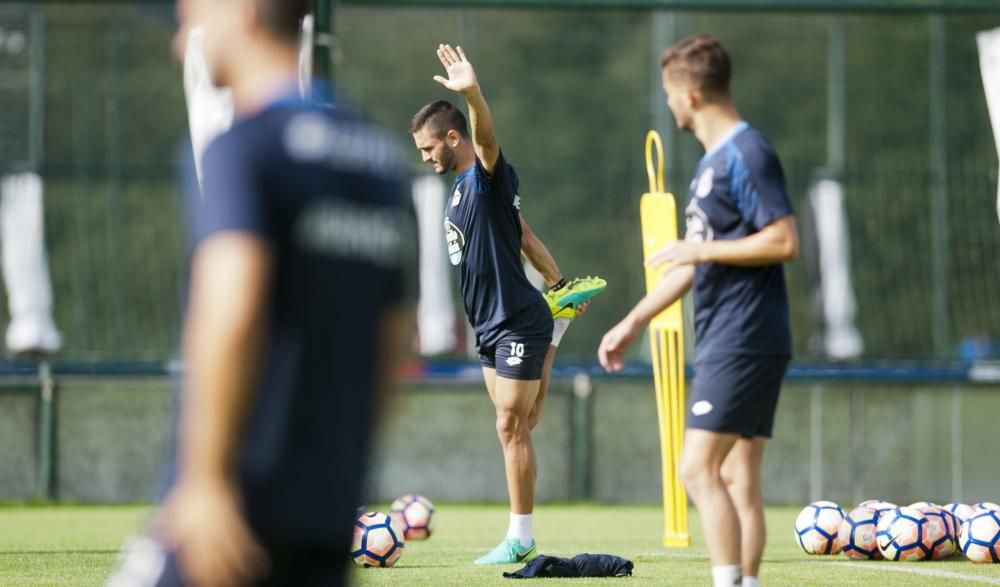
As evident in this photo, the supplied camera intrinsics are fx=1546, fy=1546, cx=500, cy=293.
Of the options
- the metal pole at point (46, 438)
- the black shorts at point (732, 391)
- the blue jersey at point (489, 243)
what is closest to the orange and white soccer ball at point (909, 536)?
the blue jersey at point (489, 243)

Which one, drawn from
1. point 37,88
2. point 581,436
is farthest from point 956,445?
point 37,88

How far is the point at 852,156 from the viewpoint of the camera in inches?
685

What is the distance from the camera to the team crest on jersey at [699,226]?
555 cm

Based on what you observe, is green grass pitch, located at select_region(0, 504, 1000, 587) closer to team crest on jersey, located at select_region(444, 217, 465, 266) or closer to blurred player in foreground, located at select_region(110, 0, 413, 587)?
team crest on jersey, located at select_region(444, 217, 465, 266)

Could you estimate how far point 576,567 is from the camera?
25.4 feet

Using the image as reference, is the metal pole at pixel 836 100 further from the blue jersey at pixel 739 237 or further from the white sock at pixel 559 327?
the blue jersey at pixel 739 237

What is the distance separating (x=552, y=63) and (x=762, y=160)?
39.1ft

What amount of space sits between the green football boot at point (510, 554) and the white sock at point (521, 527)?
2cm

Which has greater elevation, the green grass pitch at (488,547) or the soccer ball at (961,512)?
the soccer ball at (961,512)

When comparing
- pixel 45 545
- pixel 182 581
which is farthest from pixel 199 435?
pixel 45 545

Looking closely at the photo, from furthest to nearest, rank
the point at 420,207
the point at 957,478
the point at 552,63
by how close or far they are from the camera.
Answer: the point at 552,63 < the point at 420,207 < the point at 957,478

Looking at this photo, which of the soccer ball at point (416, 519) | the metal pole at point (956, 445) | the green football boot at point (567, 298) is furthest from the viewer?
the metal pole at point (956, 445)

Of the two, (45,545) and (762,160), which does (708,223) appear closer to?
(762,160)

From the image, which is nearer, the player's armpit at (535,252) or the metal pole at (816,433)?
the player's armpit at (535,252)
